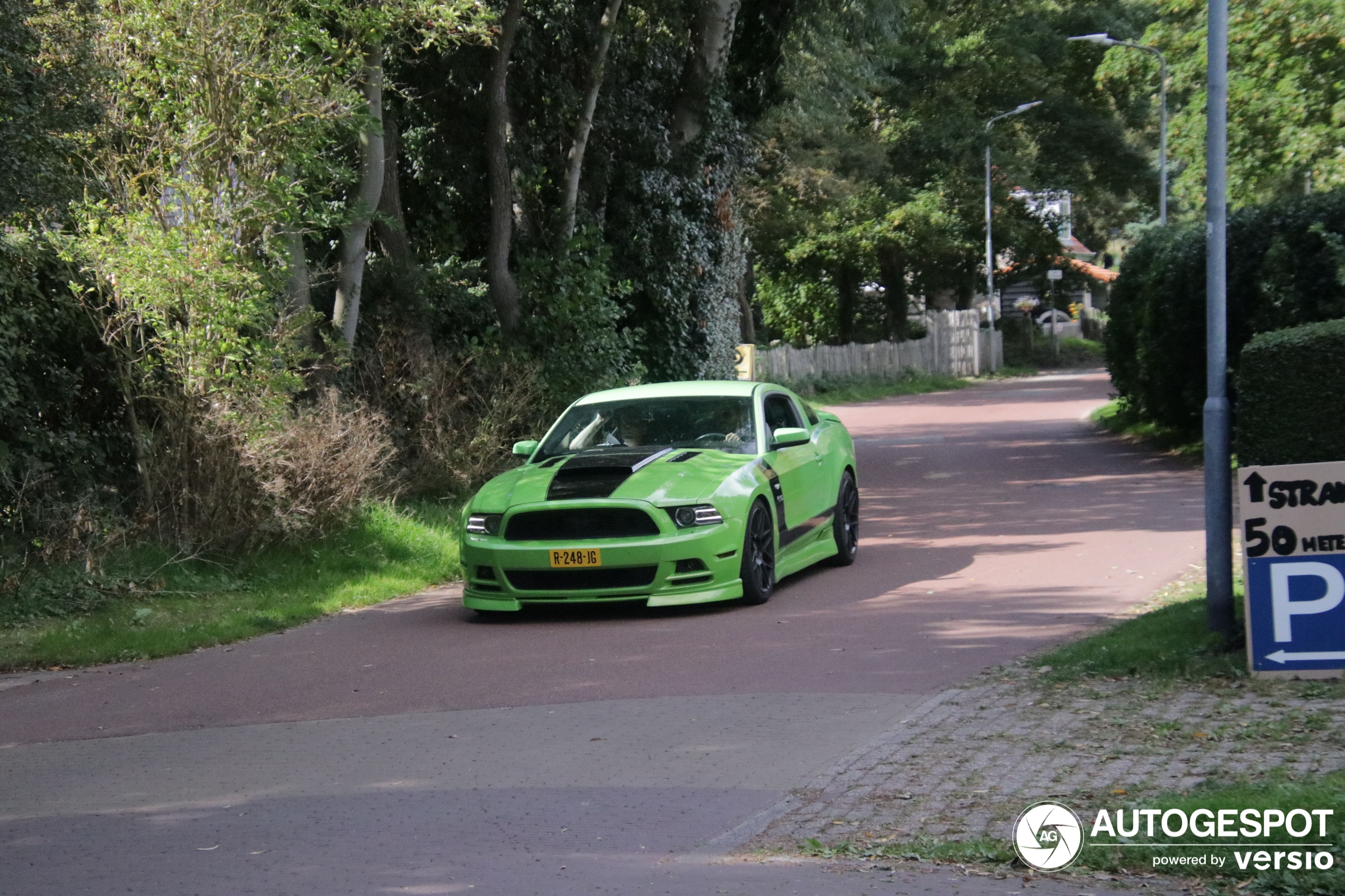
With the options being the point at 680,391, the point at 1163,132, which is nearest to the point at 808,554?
the point at 680,391

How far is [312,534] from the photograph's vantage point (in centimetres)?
1337

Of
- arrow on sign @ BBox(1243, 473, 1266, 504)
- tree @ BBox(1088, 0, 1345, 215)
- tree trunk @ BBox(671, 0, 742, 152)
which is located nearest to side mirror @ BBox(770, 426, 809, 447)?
arrow on sign @ BBox(1243, 473, 1266, 504)

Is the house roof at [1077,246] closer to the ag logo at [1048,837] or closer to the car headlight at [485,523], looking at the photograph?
the car headlight at [485,523]

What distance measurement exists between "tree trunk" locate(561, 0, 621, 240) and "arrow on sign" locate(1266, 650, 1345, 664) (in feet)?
46.3

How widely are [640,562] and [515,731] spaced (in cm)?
321

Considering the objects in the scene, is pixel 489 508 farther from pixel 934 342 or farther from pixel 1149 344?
pixel 934 342

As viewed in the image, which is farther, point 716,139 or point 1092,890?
point 716,139

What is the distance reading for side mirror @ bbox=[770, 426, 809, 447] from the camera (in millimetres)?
11805

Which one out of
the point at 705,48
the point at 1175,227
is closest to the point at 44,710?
the point at 705,48

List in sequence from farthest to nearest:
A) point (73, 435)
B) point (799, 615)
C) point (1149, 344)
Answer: point (1149, 344) < point (73, 435) < point (799, 615)

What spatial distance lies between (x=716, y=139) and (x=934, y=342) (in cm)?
3315

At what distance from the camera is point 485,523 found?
11055 mm

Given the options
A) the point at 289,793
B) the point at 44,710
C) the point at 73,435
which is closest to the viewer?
the point at 289,793

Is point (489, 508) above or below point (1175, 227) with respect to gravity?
below
